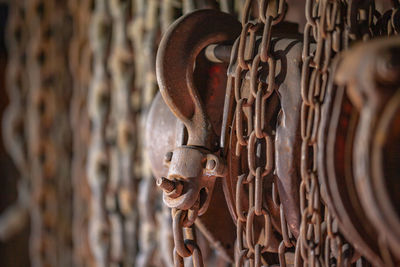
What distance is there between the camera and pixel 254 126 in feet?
2.42

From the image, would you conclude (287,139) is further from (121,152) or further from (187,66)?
(121,152)

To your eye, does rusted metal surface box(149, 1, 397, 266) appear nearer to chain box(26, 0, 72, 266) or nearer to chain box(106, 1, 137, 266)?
chain box(106, 1, 137, 266)

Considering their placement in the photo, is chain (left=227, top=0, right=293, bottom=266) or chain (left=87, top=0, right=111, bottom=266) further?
chain (left=87, top=0, right=111, bottom=266)

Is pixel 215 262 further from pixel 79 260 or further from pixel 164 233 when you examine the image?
pixel 79 260

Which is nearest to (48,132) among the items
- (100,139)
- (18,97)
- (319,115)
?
(18,97)

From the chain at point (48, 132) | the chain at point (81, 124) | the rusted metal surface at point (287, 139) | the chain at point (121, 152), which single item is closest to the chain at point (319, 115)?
the rusted metal surface at point (287, 139)

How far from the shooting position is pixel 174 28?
0.81 m

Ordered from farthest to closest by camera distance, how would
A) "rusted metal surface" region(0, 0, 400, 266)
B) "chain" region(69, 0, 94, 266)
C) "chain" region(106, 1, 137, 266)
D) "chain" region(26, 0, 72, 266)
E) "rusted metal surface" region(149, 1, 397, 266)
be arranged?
"chain" region(26, 0, 72, 266) < "chain" region(69, 0, 94, 266) < "chain" region(106, 1, 137, 266) < "rusted metal surface" region(149, 1, 397, 266) < "rusted metal surface" region(0, 0, 400, 266)

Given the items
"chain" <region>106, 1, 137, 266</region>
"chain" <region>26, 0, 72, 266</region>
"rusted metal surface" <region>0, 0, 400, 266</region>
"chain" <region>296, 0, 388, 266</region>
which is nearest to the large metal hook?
"rusted metal surface" <region>0, 0, 400, 266</region>

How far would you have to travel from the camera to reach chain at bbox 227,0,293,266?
73cm

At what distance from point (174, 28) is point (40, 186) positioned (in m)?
1.06

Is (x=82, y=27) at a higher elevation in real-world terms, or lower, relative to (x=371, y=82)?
higher

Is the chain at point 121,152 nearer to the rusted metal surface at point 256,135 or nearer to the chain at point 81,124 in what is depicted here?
the rusted metal surface at point 256,135

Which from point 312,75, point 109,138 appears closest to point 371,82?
point 312,75
